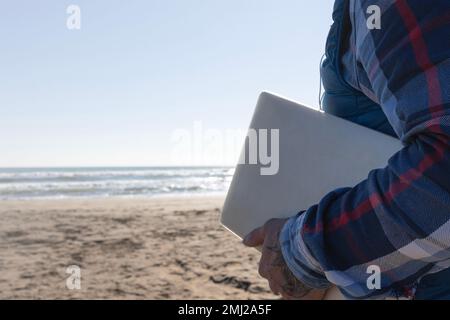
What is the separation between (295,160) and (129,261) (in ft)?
14.5

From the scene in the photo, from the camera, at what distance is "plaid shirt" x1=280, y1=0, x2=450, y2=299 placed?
66 cm

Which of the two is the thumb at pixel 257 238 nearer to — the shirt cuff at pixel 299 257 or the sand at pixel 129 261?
the shirt cuff at pixel 299 257

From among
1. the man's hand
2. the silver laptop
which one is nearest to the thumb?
the man's hand

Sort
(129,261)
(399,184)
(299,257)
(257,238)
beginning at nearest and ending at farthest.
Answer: (399,184)
(299,257)
(257,238)
(129,261)

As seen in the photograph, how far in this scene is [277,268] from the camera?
0.95 metres

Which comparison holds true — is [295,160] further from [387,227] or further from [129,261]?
[129,261]

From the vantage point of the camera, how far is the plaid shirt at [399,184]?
2.17 feet

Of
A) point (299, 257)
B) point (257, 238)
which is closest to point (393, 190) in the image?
point (299, 257)

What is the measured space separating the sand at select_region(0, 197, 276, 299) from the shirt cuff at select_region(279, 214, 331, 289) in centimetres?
318

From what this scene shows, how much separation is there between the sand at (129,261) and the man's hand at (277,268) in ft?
10.0

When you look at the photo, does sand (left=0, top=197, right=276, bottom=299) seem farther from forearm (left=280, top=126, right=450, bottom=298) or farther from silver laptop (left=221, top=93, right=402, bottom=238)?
forearm (left=280, top=126, right=450, bottom=298)

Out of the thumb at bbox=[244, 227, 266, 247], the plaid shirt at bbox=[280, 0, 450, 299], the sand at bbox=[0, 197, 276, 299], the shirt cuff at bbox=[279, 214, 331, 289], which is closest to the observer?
the plaid shirt at bbox=[280, 0, 450, 299]
